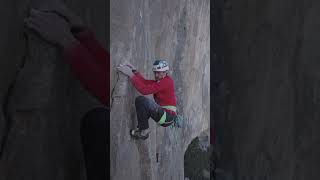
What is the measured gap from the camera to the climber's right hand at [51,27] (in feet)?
5.47

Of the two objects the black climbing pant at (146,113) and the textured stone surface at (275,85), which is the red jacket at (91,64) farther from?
the textured stone surface at (275,85)

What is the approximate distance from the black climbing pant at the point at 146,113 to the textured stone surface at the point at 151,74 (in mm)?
15

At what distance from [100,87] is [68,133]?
0.17 m

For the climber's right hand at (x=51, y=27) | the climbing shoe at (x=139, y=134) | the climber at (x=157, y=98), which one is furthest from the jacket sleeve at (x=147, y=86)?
the climber's right hand at (x=51, y=27)

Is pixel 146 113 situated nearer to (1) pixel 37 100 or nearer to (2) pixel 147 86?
(2) pixel 147 86

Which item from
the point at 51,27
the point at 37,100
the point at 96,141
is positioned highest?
the point at 51,27

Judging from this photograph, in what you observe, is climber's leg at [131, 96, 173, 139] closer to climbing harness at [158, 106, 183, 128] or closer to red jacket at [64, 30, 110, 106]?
climbing harness at [158, 106, 183, 128]

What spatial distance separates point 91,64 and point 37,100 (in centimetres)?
19

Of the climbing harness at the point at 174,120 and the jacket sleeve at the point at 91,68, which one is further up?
the jacket sleeve at the point at 91,68

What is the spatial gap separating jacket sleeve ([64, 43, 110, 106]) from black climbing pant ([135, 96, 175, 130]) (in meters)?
0.15

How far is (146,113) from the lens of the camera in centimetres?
160

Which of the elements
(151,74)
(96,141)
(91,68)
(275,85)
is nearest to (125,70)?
(151,74)

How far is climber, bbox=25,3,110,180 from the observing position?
5.50 feet

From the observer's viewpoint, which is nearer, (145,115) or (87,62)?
(145,115)
